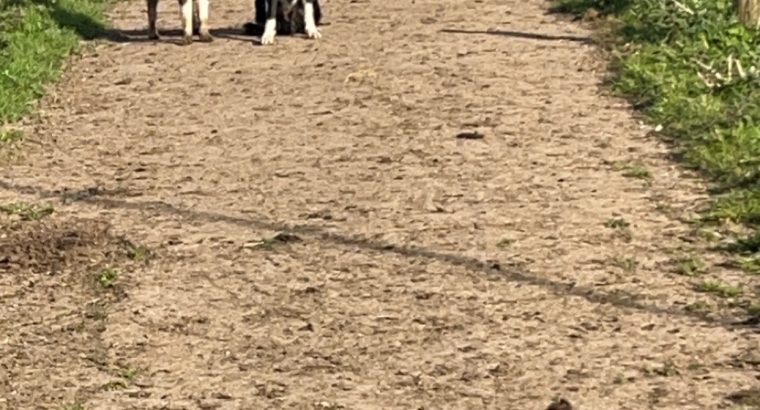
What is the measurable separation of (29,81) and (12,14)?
10.8 ft

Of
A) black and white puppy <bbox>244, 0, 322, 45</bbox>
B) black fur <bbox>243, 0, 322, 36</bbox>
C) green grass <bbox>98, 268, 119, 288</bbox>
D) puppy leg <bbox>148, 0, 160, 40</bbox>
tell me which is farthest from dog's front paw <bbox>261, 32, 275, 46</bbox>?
green grass <bbox>98, 268, 119, 288</bbox>

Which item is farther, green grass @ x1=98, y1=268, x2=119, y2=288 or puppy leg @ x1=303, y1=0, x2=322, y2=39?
puppy leg @ x1=303, y1=0, x2=322, y2=39

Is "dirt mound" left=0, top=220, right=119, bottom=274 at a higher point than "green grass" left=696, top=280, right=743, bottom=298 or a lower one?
lower

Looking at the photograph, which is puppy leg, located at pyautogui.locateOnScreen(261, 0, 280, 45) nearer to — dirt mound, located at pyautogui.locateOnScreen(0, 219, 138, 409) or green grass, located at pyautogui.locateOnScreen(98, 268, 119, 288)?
dirt mound, located at pyautogui.locateOnScreen(0, 219, 138, 409)

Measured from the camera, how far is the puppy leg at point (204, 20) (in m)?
14.5

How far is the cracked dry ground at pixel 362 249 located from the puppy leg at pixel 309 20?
6.13 ft

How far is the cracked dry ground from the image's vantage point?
579 centimetres

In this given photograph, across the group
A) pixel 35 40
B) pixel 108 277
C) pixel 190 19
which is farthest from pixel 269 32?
pixel 108 277

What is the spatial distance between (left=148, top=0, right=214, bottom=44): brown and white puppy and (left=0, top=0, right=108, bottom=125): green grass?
2.25ft

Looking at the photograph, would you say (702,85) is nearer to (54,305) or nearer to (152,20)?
(54,305)

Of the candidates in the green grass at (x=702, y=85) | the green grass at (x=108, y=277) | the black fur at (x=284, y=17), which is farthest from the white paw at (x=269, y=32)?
the green grass at (x=108, y=277)

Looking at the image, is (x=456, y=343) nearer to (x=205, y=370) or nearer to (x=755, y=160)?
(x=205, y=370)

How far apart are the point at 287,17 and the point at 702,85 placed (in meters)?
5.08

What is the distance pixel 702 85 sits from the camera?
10.5m
